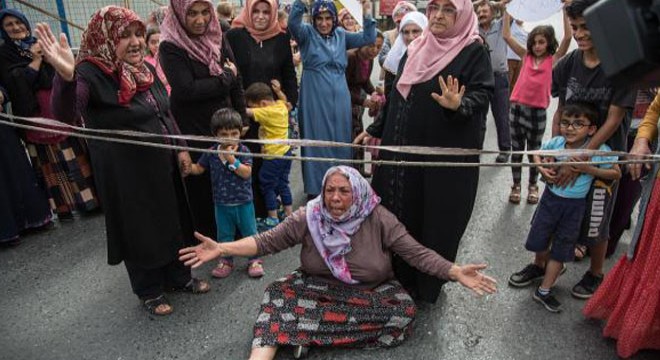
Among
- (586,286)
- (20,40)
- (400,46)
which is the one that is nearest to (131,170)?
(20,40)

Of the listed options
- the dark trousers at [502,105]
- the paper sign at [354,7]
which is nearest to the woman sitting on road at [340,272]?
the paper sign at [354,7]

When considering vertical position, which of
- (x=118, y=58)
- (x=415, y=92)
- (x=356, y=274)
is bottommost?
(x=356, y=274)

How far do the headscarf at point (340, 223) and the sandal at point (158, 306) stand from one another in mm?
991

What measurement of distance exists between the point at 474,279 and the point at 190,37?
6.85 ft

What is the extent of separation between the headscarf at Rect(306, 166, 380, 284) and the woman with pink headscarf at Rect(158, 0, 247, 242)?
3.34 feet

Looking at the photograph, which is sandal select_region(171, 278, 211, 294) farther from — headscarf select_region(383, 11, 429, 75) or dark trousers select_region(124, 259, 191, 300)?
headscarf select_region(383, 11, 429, 75)

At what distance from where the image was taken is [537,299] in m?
2.82

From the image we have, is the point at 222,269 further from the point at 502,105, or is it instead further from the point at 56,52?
the point at 502,105

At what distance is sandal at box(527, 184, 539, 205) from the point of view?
4.19 m

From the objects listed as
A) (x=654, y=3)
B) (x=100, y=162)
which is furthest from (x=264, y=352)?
(x=654, y=3)

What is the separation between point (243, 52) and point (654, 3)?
3.05 m

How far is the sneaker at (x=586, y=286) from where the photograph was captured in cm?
285

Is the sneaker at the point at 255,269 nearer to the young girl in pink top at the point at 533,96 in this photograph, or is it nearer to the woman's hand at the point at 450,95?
the woman's hand at the point at 450,95

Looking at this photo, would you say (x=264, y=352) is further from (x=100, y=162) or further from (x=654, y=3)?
(x=654, y=3)
